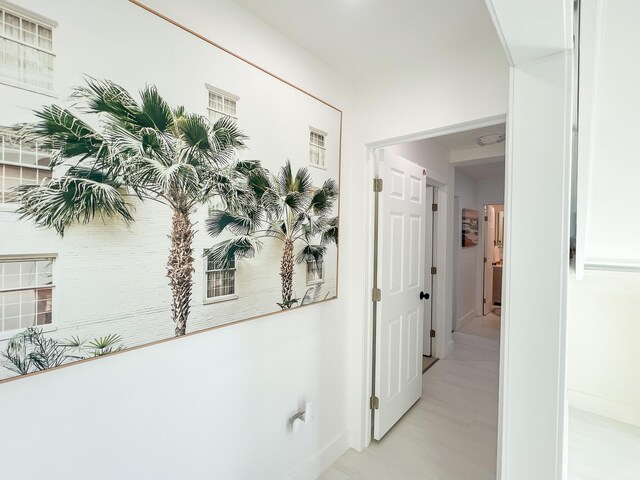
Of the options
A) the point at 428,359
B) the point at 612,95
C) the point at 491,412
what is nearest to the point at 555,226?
the point at 612,95

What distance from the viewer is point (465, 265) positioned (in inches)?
196

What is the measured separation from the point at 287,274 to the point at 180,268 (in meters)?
0.59

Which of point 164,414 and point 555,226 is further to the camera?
point 164,414

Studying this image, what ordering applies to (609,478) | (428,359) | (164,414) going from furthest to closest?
(428,359)
(164,414)
(609,478)

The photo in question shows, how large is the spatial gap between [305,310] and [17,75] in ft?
5.00

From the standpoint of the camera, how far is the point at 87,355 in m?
0.97

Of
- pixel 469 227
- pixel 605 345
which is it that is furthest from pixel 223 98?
pixel 469 227

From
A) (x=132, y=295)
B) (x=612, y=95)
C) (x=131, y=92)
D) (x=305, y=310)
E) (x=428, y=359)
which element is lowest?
(x=428, y=359)

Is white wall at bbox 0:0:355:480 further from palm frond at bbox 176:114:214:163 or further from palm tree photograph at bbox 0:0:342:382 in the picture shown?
palm frond at bbox 176:114:214:163

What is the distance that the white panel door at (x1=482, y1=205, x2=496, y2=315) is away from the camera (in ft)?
18.9

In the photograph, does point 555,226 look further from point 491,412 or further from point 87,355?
point 491,412

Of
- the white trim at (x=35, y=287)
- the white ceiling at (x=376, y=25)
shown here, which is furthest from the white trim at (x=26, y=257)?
the white ceiling at (x=376, y=25)

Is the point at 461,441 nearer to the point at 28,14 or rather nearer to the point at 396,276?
the point at 396,276

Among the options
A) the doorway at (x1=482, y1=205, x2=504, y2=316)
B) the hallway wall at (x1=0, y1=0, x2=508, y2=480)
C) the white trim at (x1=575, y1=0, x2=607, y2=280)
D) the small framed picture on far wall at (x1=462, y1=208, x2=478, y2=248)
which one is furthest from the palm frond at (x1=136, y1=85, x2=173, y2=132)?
the doorway at (x1=482, y1=205, x2=504, y2=316)
